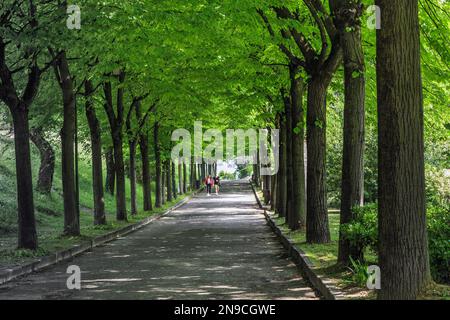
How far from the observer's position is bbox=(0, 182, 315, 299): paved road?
37.6 feet

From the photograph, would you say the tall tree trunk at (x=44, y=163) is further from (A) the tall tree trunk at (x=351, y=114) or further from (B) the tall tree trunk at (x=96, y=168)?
(A) the tall tree trunk at (x=351, y=114)

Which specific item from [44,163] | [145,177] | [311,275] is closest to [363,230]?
[311,275]

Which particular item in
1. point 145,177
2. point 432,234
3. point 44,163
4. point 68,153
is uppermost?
point 68,153

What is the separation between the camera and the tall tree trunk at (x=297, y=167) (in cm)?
2172

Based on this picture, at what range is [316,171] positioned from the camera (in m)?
17.6

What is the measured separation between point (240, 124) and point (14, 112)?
102 feet

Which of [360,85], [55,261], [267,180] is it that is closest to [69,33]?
[55,261]

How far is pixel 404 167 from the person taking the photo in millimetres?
8156

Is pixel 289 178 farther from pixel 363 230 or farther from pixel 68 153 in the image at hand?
pixel 363 230

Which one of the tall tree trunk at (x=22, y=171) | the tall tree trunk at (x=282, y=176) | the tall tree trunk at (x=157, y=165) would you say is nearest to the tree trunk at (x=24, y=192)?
the tall tree trunk at (x=22, y=171)

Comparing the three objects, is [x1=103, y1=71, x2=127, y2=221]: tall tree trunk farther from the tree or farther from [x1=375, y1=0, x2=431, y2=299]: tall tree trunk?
[x1=375, y1=0, x2=431, y2=299]: tall tree trunk

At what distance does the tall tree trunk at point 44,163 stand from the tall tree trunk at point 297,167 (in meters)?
17.4

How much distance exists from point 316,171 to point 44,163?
22.8 m

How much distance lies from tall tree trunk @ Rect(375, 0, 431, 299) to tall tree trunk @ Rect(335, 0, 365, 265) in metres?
3.91
